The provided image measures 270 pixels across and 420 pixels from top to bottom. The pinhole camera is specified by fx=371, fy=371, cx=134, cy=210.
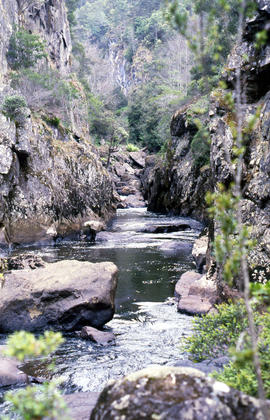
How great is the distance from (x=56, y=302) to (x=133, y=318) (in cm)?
213

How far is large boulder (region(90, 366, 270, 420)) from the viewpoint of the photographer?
2.48 meters

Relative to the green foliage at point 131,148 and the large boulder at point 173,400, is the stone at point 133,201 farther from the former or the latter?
the large boulder at point 173,400

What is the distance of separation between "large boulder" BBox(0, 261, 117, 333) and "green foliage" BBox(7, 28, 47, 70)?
1008 inches

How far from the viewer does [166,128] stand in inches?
1539

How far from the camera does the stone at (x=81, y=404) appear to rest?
12.8ft

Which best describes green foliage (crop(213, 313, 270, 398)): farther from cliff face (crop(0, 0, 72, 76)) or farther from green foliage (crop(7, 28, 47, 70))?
green foliage (crop(7, 28, 47, 70))

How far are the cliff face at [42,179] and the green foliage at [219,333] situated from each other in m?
15.3

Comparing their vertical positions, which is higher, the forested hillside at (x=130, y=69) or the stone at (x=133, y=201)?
the forested hillside at (x=130, y=69)

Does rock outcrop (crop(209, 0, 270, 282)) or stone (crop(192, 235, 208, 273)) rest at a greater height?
rock outcrop (crop(209, 0, 270, 282))

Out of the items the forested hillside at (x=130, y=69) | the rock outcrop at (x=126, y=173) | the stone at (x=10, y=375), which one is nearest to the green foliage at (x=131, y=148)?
the rock outcrop at (x=126, y=173)

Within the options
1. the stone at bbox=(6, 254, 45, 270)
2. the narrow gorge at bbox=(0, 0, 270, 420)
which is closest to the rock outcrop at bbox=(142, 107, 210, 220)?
the narrow gorge at bbox=(0, 0, 270, 420)

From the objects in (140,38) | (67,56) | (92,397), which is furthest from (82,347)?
(140,38)

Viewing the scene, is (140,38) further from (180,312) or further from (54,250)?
(180,312)

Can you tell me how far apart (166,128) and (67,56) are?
14.2 metres
